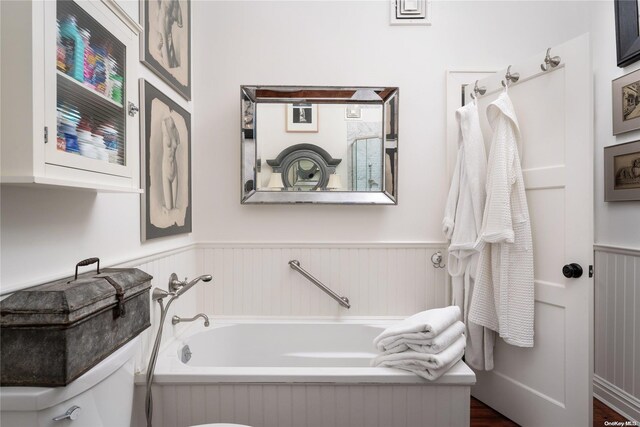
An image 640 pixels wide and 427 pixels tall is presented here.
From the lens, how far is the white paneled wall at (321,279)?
87.2 inches

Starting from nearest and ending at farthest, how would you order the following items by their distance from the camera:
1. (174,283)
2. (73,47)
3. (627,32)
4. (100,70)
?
(73,47) < (100,70) < (174,283) < (627,32)

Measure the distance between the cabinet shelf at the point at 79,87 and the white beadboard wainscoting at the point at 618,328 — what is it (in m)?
2.53

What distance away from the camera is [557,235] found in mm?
1694

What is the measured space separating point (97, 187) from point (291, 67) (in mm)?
1592

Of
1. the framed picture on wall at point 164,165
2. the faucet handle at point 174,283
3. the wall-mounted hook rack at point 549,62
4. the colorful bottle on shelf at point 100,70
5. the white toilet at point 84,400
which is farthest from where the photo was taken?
the faucet handle at point 174,283

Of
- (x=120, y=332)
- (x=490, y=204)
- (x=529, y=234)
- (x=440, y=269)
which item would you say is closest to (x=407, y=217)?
(x=440, y=269)

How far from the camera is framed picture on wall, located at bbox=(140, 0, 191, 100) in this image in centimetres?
157

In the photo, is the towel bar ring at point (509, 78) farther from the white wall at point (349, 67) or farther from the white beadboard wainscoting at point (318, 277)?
the white beadboard wainscoting at point (318, 277)

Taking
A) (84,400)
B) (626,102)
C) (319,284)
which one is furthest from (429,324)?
(626,102)

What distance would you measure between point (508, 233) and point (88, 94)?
70.2 inches

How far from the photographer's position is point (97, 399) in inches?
35.9

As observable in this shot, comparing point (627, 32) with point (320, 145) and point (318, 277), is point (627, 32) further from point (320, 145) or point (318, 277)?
point (318, 277)

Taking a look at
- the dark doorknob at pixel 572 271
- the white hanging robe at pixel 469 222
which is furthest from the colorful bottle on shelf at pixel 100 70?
the dark doorknob at pixel 572 271

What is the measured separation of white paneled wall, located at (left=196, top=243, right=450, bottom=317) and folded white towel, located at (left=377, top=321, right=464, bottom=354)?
690 millimetres
